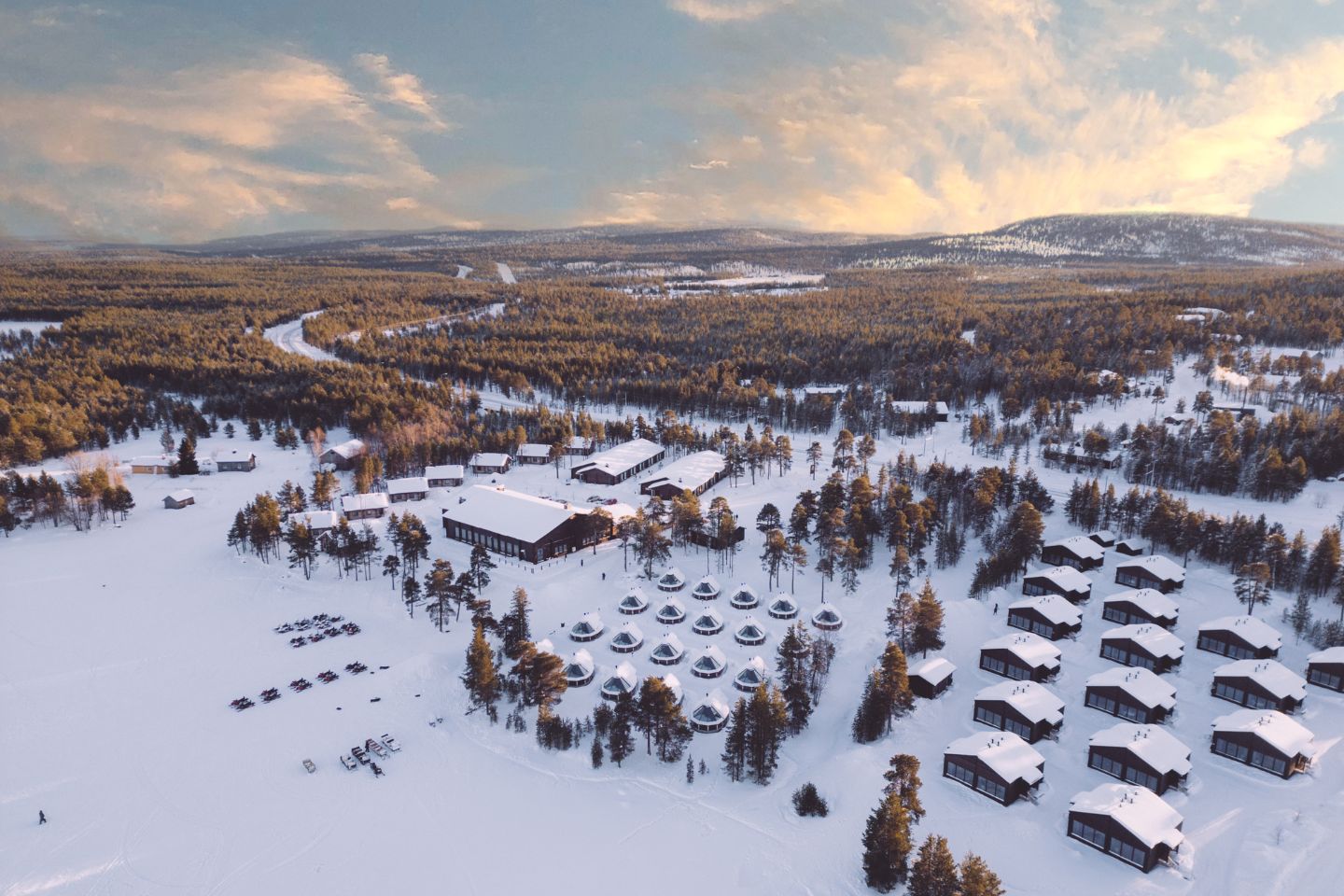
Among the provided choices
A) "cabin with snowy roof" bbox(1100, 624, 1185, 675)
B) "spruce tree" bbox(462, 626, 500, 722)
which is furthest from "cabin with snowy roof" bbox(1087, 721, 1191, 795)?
"spruce tree" bbox(462, 626, 500, 722)

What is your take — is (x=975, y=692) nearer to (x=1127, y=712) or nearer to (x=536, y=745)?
(x=1127, y=712)

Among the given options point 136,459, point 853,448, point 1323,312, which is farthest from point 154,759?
point 1323,312

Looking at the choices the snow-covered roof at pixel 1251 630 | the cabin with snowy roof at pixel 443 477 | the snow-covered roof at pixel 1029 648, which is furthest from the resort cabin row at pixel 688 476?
the snow-covered roof at pixel 1251 630

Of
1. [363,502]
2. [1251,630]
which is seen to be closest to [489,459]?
[363,502]

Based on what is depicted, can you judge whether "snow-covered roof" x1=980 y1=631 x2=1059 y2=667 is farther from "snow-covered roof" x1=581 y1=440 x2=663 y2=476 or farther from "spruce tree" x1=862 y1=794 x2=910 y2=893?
"snow-covered roof" x1=581 y1=440 x2=663 y2=476

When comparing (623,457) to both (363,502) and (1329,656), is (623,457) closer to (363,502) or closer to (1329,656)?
(363,502)

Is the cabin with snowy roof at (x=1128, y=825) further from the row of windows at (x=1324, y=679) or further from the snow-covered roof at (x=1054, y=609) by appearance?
the row of windows at (x=1324, y=679)

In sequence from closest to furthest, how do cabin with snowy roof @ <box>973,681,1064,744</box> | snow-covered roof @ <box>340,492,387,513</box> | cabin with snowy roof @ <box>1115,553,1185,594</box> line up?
cabin with snowy roof @ <box>973,681,1064,744</box> → cabin with snowy roof @ <box>1115,553,1185,594</box> → snow-covered roof @ <box>340,492,387,513</box>
